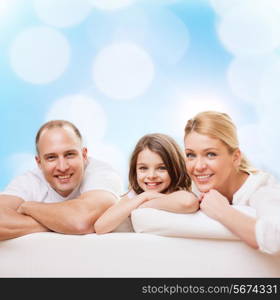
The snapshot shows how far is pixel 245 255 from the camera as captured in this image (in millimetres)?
1763

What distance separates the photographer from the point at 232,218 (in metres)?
1.70

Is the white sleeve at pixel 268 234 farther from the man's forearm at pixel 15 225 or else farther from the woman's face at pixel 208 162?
the man's forearm at pixel 15 225

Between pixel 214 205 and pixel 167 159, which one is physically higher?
pixel 167 159

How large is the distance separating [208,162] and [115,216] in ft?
1.43

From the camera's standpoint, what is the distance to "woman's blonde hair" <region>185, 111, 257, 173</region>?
200 centimetres

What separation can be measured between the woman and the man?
0.40 meters

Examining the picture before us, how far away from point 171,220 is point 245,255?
291 mm

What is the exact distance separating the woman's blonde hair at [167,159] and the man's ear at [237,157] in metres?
0.29

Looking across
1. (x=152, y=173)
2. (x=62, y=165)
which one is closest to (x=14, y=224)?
(x=62, y=165)

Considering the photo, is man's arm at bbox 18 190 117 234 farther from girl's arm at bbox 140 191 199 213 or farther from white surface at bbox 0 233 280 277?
girl's arm at bbox 140 191 199 213

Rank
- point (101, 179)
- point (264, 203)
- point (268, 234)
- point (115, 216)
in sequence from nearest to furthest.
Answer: point (268, 234) → point (264, 203) → point (115, 216) → point (101, 179)

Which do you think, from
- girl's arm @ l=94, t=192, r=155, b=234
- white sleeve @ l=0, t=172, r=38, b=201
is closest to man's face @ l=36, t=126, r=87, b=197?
white sleeve @ l=0, t=172, r=38, b=201

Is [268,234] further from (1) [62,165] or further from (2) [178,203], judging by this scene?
(1) [62,165]
